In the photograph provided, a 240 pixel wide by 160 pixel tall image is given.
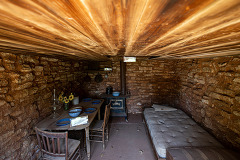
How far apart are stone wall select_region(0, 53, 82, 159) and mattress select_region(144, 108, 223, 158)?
7.61 feet

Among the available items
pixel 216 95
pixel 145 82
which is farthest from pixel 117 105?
pixel 216 95

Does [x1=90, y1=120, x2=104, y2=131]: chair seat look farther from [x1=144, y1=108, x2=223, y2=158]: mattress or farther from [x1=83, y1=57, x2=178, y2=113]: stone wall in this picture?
[x1=83, y1=57, x2=178, y2=113]: stone wall

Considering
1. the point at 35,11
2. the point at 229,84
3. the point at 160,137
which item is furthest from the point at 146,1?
the point at 229,84

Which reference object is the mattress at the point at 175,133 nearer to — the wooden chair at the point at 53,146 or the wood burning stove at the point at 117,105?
the wood burning stove at the point at 117,105

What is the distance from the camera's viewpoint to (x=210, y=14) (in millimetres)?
455

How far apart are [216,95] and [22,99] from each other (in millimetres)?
3668

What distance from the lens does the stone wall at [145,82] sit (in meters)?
4.16

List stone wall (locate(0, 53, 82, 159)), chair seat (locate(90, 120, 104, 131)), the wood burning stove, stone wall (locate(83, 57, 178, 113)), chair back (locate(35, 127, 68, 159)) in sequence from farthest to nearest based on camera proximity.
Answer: stone wall (locate(83, 57, 178, 113)), the wood burning stove, chair seat (locate(90, 120, 104, 131)), chair back (locate(35, 127, 68, 159)), stone wall (locate(0, 53, 82, 159))

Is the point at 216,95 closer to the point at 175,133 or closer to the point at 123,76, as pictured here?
the point at 175,133

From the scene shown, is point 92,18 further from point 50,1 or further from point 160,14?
point 160,14

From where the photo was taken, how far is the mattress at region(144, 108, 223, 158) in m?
1.88

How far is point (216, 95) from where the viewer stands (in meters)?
2.14

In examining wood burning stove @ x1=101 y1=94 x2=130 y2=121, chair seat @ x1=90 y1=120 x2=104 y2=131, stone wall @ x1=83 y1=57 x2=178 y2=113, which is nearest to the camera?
chair seat @ x1=90 y1=120 x2=104 y2=131

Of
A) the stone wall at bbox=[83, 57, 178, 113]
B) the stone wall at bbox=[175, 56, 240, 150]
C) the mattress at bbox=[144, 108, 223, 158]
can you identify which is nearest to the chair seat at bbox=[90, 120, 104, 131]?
the mattress at bbox=[144, 108, 223, 158]
